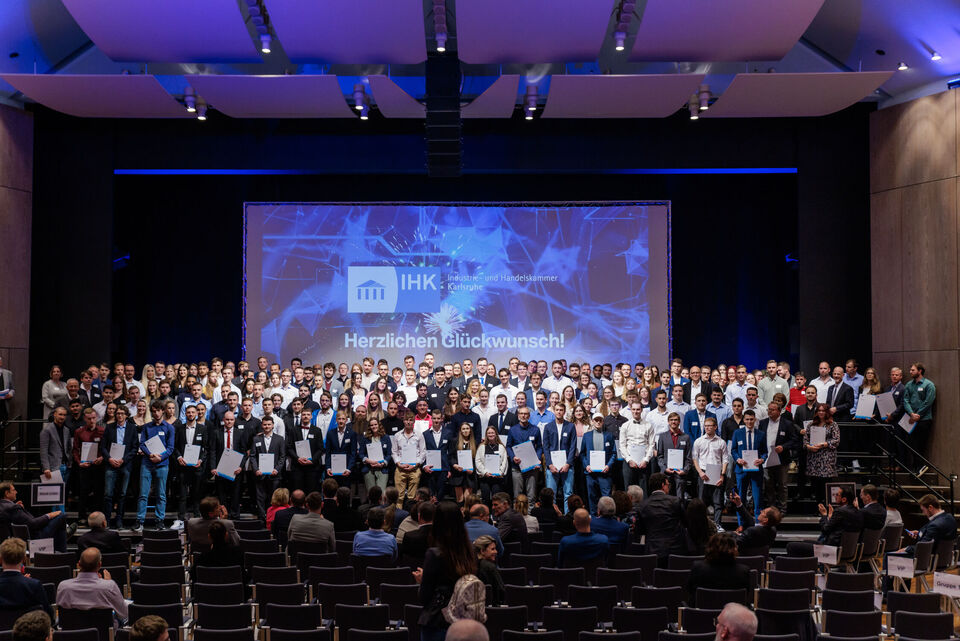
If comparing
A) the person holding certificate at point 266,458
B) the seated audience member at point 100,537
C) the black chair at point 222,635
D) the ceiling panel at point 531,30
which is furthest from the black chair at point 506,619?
the ceiling panel at point 531,30

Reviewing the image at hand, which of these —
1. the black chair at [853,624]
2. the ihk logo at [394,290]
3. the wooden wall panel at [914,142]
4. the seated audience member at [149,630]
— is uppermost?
the wooden wall panel at [914,142]

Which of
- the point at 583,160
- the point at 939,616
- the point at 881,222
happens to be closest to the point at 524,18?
the point at 583,160

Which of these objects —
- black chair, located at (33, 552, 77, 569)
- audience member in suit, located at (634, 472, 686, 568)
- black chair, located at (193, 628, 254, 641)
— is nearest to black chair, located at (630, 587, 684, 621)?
audience member in suit, located at (634, 472, 686, 568)

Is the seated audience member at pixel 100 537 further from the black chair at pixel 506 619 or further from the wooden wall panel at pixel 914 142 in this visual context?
the wooden wall panel at pixel 914 142

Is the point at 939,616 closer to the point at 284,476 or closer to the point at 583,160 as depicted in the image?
the point at 284,476

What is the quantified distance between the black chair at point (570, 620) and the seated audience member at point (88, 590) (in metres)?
2.80

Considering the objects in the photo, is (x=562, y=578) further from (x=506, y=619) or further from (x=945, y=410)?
(x=945, y=410)

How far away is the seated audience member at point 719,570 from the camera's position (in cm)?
653

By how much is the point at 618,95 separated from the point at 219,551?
365 inches

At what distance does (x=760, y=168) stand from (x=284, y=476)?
937 cm

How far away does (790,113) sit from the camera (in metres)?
14.9

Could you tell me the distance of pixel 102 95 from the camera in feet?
45.9

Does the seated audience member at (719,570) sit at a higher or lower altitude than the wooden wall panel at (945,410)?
lower

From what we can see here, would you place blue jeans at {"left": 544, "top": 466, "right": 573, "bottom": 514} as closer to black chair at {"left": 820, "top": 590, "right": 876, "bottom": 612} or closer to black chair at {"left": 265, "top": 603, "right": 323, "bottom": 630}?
black chair at {"left": 820, "top": 590, "right": 876, "bottom": 612}
